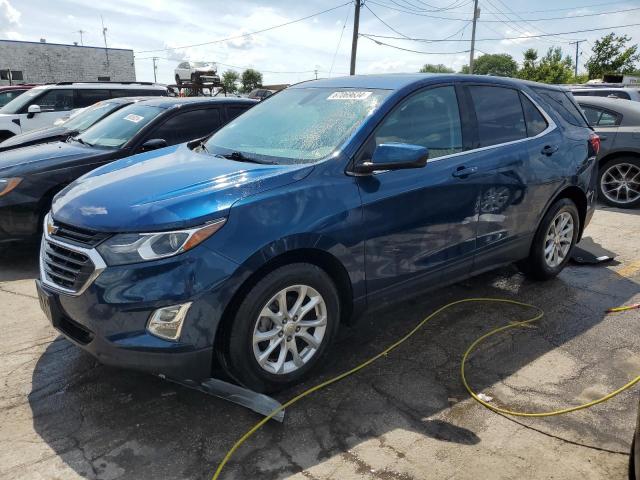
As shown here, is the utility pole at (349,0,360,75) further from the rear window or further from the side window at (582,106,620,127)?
the rear window

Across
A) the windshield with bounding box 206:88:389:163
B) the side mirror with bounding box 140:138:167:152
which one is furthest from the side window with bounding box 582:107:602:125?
the side mirror with bounding box 140:138:167:152

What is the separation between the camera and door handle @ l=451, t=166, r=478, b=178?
12.3 feet

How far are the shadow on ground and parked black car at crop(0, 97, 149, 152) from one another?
3986mm

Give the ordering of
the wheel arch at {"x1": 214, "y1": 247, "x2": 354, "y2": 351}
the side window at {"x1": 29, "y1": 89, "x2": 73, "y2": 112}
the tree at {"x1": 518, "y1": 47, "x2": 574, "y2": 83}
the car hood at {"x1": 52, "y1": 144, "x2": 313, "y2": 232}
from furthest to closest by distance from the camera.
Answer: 1. the tree at {"x1": 518, "y1": 47, "x2": 574, "y2": 83}
2. the side window at {"x1": 29, "y1": 89, "x2": 73, "y2": 112}
3. the wheel arch at {"x1": 214, "y1": 247, "x2": 354, "y2": 351}
4. the car hood at {"x1": 52, "y1": 144, "x2": 313, "y2": 232}

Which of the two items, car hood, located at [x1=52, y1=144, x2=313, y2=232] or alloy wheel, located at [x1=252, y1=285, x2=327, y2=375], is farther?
alloy wheel, located at [x1=252, y1=285, x2=327, y2=375]

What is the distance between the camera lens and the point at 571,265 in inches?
221

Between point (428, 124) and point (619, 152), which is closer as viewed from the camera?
point (428, 124)

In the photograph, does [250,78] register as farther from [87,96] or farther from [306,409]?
[306,409]

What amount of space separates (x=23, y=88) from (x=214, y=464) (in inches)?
619

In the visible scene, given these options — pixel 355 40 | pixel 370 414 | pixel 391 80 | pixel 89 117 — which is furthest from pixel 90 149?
pixel 355 40

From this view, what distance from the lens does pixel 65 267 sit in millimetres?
2850

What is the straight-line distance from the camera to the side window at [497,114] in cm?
405

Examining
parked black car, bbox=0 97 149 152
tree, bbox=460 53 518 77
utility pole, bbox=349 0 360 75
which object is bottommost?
parked black car, bbox=0 97 149 152

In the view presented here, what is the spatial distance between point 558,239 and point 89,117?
623 centimetres
